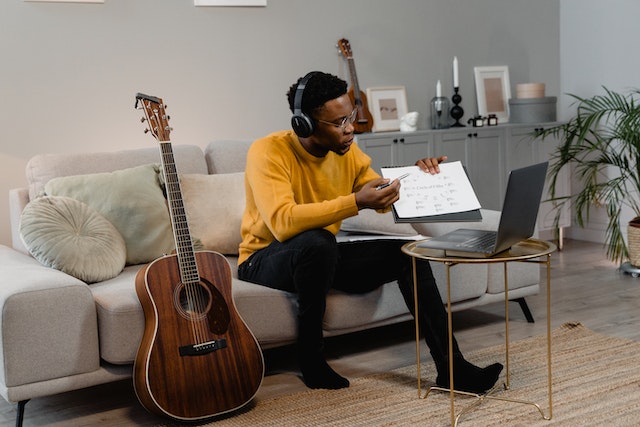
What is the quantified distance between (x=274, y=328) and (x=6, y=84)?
1687 millimetres

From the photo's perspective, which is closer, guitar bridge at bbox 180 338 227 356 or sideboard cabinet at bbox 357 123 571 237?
guitar bridge at bbox 180 338 227 356

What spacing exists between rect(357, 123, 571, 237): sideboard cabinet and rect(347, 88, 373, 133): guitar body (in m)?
0.09

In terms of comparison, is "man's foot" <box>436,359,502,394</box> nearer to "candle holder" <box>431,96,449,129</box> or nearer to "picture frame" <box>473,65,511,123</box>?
"candle holder" <box>431,96,449,129</box>

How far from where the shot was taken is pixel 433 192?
2.52m

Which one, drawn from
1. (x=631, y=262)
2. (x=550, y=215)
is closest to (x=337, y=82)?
(x=631, y=262)

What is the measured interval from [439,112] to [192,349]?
2.72 metres

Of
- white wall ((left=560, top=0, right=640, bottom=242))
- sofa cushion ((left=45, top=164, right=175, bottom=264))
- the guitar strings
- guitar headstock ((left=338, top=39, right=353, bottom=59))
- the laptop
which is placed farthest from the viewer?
white wall ((left=560, top=0, right=640, bottom=242))

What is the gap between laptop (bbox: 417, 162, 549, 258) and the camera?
86.3 inches

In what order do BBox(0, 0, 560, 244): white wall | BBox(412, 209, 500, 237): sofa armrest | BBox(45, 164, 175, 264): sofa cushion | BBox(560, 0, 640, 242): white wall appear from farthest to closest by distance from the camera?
BBox(560, 0, 640, 242): white wall, BBox(0, 0, 560, 244): white wall, BBox(412, 209, 500, 237): sofa armrest, BBox(45, 164, 175, 264): sofa cushion

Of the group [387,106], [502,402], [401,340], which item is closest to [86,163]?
[401,340]

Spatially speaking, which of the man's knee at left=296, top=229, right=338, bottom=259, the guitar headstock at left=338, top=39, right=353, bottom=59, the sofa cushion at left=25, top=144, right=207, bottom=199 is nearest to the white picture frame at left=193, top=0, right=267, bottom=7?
the guitar headstock at left=338, top=39, right=353, bottom=59

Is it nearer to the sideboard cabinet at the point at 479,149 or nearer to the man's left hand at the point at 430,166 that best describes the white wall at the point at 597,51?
the sideboard cabinet at the point at 479,149

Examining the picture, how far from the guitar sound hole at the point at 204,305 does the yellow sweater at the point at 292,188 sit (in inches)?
10.9

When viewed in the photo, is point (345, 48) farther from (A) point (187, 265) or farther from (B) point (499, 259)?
(B) point (499, 259)
